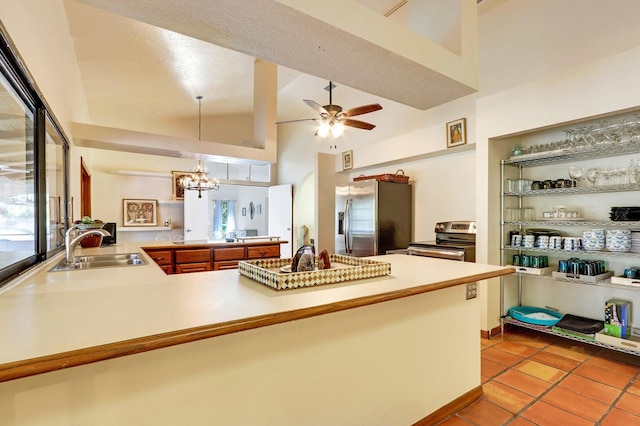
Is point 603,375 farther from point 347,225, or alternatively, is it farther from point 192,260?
point 192,260

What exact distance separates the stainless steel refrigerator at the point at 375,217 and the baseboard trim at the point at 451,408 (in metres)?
2.28

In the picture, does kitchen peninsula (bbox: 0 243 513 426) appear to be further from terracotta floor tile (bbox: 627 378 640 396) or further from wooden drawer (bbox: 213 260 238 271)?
wooden drawer (bbox: 213 260 238 271)

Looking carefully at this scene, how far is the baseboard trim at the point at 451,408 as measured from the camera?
5.74 ft

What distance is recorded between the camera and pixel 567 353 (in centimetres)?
271

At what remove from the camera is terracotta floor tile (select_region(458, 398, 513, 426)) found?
1.81 meters

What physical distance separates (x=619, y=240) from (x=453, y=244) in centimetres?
137

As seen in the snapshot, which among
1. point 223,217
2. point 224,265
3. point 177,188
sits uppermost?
point 177,188

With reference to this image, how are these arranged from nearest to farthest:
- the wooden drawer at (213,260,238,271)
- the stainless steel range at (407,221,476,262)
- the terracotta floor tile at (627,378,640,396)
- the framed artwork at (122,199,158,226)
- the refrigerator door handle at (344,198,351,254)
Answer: the terracotta floor tile at (627,378,640,396)
the stainless steel range at (407,221,476,262)
the wooden drawer at (213,260,238,271)
the refrigerator door handle at (344,198,351,254)
the framed artwork at (122,199,158,226)

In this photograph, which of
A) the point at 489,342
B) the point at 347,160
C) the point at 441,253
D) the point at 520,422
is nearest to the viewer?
the point at 520,422

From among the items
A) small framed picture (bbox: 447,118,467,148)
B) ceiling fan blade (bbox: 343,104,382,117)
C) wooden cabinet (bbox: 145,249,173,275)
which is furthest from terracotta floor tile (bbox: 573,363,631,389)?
wooden cabinet (bbox: 145,249,173,275)

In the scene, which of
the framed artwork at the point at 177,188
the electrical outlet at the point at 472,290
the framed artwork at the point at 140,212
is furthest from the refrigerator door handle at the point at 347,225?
the framed artwork at the point at 140,212

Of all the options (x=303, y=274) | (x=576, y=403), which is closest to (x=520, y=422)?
(x=576, y=403)

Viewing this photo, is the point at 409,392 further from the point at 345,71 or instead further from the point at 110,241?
the point at 110,241

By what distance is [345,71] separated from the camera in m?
1.61
